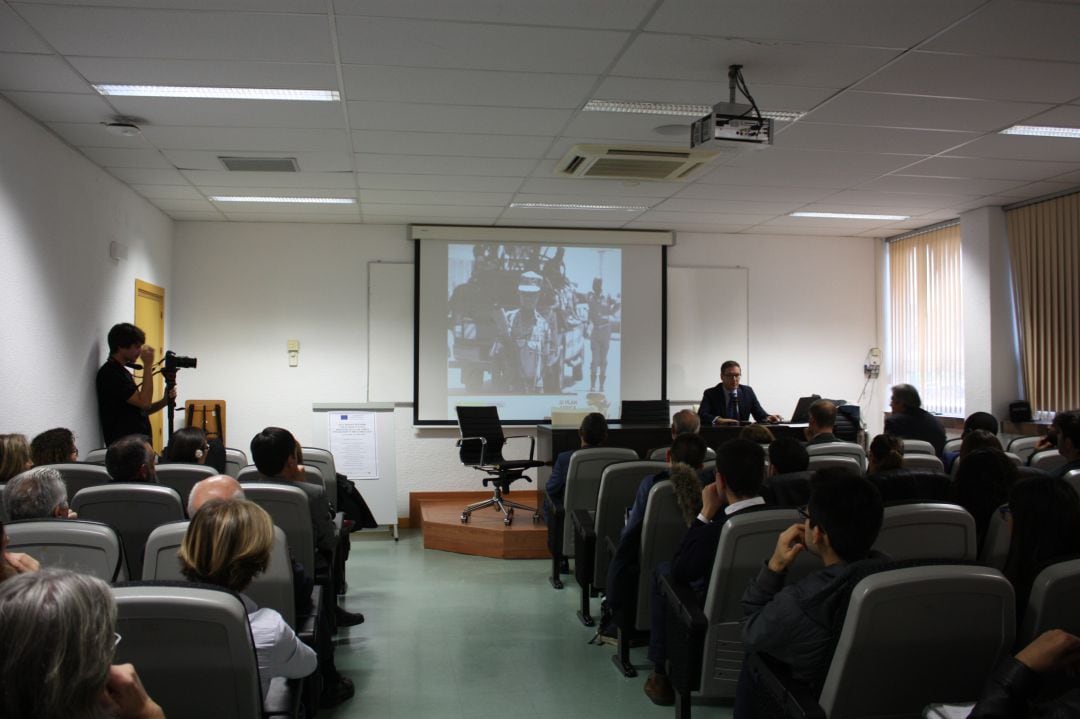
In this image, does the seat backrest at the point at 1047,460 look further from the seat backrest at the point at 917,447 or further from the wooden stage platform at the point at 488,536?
the wooden stage platform at the point at 488,536

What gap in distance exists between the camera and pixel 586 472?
4.95 meters

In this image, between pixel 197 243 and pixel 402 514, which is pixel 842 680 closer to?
pixel 402 514

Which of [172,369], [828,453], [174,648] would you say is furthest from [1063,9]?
[172,369]

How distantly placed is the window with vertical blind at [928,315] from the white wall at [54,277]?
7633 millimetres

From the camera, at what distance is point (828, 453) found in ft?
15.3

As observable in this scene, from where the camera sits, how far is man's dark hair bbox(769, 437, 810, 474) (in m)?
3.74

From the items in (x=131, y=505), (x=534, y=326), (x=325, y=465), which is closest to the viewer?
(x=131, y=505)

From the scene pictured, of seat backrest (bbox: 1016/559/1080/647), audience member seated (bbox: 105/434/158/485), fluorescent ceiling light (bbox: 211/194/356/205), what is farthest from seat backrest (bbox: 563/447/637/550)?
fluorescent ceiling light (bbox: 211/194/356/205)

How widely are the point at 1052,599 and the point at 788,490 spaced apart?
1.57 meters

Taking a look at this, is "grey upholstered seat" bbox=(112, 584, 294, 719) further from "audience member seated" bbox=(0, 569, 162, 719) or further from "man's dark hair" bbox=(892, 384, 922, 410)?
"man's dark hair" bbox=(892, 384, 922, 410)

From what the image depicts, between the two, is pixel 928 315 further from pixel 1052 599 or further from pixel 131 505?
pixel 131 505

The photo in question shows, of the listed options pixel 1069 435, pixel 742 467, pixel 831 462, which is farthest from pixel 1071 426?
pixel 742 467

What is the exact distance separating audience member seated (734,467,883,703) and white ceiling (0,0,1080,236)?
6.86 feet

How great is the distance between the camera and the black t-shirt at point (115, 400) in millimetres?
5820
